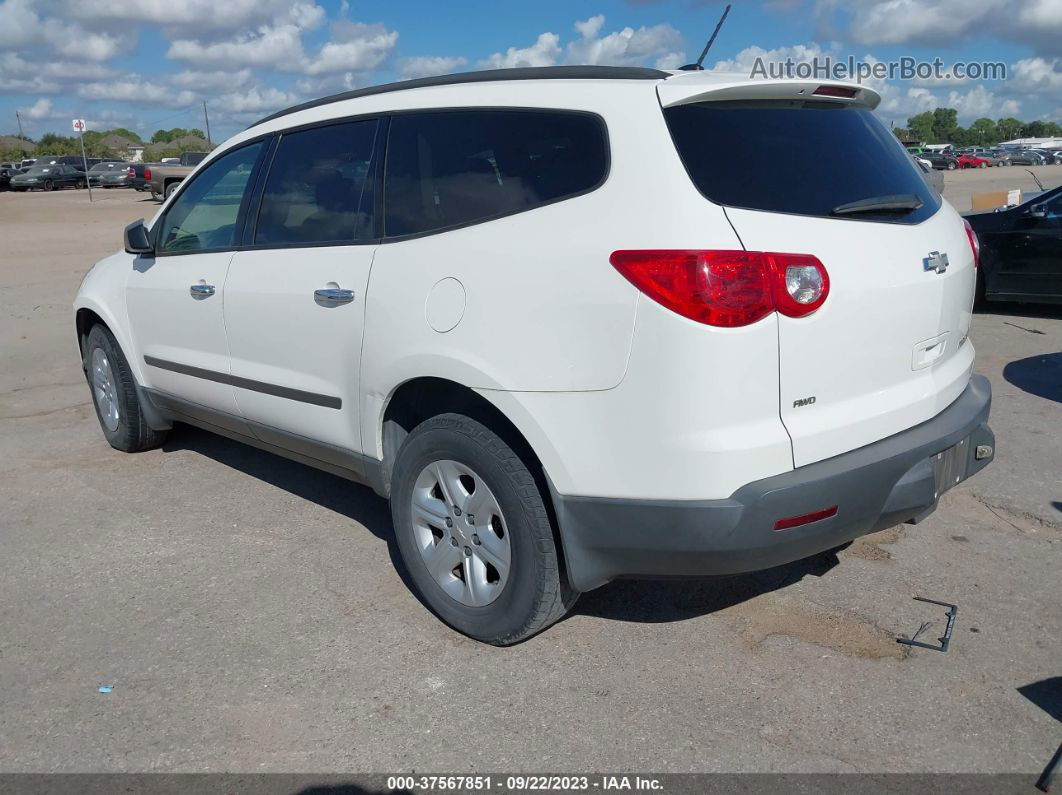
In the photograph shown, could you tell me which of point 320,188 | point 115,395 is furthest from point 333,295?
point 115,395

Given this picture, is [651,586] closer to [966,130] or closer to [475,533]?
[475,533]

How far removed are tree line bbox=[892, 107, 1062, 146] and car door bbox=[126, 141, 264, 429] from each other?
164245mm

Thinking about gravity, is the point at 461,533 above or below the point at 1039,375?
above

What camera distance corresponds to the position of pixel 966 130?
164 m

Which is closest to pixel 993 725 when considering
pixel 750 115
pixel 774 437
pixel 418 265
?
pixel 774 437

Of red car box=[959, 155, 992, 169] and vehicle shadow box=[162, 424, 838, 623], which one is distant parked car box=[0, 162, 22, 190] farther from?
red car box=[959, 155, 992, 169]

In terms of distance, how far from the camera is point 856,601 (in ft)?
11.9

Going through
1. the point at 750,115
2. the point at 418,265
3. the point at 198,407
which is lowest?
the point at 198,407

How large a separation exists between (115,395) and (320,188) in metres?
2.38

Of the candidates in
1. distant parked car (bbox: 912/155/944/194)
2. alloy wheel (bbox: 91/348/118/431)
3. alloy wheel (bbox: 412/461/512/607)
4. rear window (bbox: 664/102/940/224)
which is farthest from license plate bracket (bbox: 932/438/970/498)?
alloy wheel (bbox: 91/348/118/431)

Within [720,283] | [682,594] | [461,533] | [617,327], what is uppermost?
[720,283]

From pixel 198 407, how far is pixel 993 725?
3753 millimetres

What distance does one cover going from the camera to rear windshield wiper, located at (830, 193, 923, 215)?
117 inches

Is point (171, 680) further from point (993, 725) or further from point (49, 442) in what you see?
point (49, 442)
